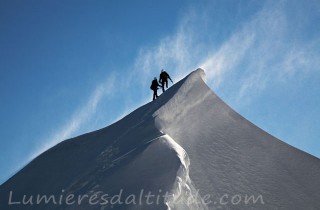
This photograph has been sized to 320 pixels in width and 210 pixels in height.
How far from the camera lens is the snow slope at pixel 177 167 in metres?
7.76

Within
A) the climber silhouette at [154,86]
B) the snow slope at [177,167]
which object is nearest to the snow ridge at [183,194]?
the snow slope at [177,167]

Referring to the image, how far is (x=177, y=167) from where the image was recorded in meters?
7.69

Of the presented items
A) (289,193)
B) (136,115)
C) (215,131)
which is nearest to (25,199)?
(136,115)

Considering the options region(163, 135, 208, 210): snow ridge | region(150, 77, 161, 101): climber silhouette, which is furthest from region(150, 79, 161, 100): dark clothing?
region(163, 135, 208, 210): snow ridge

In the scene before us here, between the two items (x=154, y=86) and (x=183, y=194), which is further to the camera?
(x=154, y=86)

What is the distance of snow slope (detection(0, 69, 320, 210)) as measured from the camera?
7.76 meters

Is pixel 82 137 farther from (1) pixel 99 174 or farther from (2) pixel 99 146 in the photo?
(1) pixel 99 174

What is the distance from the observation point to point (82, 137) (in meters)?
13.8

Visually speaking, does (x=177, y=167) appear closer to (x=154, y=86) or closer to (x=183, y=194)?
(x=183, y=194)

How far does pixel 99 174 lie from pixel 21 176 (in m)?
4.84

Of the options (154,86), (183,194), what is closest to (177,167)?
(183,194)

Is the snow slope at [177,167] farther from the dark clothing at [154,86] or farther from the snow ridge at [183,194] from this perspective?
the dark clothing at [154,86]

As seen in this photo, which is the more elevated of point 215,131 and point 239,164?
point 215,131

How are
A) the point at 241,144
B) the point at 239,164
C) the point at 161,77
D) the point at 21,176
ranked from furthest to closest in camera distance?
the point at 161,77, the point at 21,176, the point at 241,144, the point at 239,164
